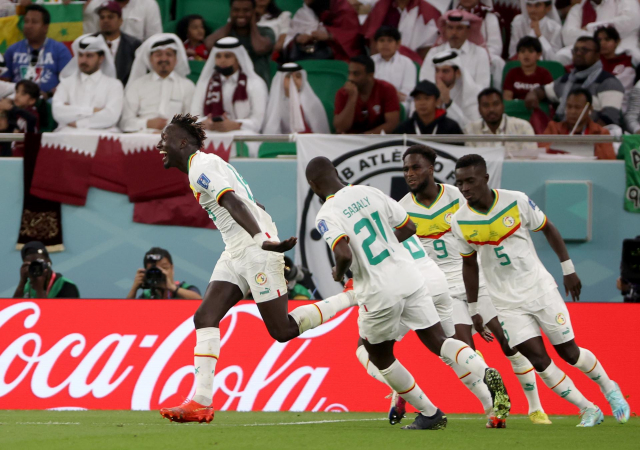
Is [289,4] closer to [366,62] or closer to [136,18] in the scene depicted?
[136,18]

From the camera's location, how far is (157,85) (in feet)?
39.3

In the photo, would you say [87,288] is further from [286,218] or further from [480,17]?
[480,17]

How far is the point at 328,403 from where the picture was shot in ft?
27.9

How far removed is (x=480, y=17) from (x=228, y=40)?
379 cm

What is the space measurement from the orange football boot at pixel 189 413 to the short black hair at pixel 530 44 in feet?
26.2

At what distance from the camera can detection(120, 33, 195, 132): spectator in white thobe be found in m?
11.9

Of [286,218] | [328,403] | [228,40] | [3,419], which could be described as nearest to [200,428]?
[3,419]

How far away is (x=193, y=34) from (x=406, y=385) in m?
8.58

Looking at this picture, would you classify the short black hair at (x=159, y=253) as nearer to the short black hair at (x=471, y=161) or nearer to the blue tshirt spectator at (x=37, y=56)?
the blue tshirt spectator at (x=37, y=56)

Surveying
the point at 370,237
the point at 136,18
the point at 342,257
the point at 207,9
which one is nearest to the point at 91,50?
the point at 136,18

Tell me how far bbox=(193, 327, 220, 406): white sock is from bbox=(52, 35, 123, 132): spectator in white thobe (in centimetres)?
633

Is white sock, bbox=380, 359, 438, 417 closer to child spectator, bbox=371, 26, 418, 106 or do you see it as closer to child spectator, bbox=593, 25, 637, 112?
child spectator, bbox=371, 26, 418, 106

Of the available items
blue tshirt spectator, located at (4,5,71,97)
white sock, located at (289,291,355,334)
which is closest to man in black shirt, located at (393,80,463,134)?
white sock, located at (289,291,355,334)

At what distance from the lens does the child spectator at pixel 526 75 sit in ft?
39.5
